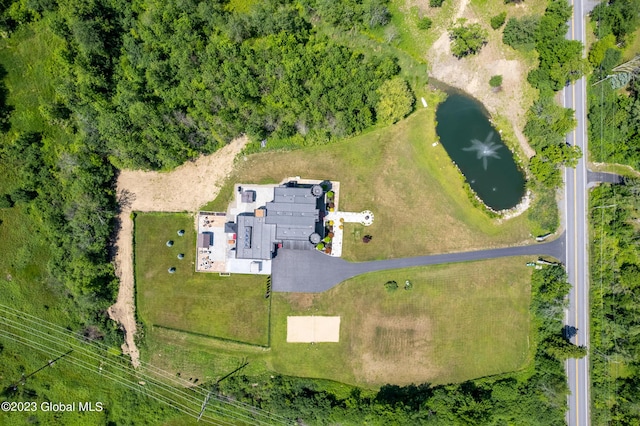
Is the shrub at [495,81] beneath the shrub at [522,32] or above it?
beneath

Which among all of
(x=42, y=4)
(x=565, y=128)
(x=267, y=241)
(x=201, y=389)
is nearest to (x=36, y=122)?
(x=42, y=4)

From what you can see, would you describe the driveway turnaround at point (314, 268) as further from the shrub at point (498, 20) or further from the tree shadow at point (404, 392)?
the shrub at point (498, 20)

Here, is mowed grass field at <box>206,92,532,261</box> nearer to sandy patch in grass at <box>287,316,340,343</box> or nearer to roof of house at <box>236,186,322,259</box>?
roof of house at <box>236,186,322,259</box>

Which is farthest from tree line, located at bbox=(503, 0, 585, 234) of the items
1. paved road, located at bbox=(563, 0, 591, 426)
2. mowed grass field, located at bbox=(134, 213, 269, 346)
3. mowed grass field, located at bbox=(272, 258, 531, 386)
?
mowed grass field, located at bbox=(134, 213, 269, 346)

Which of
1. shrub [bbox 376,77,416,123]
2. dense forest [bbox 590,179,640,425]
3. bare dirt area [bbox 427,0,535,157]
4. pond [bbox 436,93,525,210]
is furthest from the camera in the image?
pond [bbox 436,93,525,210]

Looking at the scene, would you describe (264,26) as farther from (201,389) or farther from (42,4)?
(201,389)

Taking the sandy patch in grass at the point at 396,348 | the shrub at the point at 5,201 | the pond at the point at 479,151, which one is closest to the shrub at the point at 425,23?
the pond at the point at 479,151
